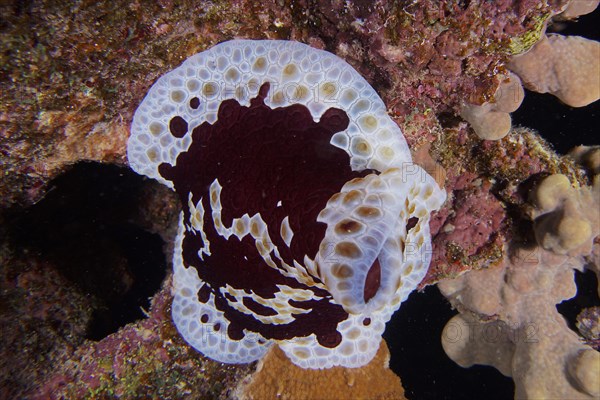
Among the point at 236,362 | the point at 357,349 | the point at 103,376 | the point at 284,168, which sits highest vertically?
the point at 284,168

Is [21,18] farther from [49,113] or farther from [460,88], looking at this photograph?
[460,88]

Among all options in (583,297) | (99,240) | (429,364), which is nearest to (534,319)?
(583,297)

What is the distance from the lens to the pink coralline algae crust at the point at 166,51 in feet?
7.30

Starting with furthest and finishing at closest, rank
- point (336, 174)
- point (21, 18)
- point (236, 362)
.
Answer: point (236, 362), point (336, 174), point (21, 18)

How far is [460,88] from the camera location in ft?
8.58

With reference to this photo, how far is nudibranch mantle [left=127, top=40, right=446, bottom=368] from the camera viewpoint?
7.00 feet

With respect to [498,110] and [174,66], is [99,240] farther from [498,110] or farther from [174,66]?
[498,110]

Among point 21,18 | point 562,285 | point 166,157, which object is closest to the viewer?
point 21,18

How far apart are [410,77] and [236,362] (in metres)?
2.83

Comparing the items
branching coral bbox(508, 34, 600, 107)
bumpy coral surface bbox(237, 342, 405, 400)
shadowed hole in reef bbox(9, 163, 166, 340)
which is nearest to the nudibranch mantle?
bumpy coral surface bbox(237, 342, 405, 400)

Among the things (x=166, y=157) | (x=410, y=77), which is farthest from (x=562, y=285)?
(x=166, y=157)

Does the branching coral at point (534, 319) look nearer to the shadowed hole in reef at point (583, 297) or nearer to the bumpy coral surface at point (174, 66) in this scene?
the bumpy coral surface at point (174, 66)

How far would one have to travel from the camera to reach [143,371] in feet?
12.0

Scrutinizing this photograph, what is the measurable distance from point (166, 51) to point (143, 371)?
2852 mm
